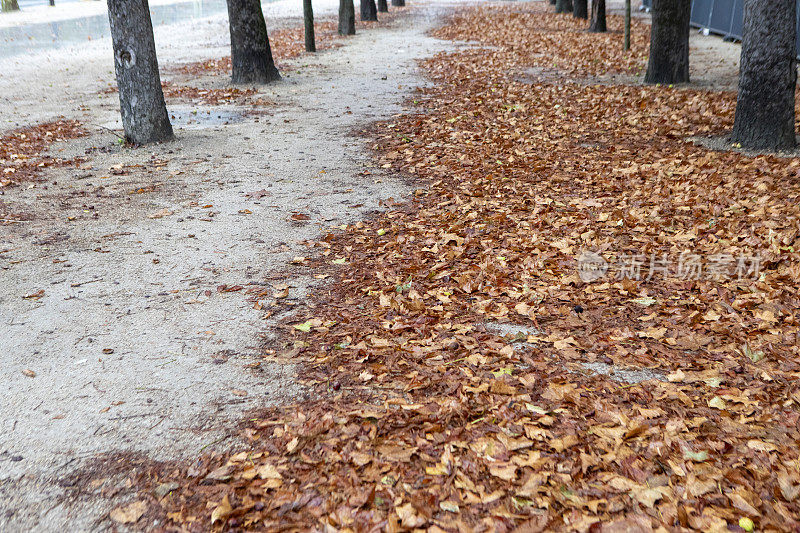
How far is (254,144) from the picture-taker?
9891 millimetres

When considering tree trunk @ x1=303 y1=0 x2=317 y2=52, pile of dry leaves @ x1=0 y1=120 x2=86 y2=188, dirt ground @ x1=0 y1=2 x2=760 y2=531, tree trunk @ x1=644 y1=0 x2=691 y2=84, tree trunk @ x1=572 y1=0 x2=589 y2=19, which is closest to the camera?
dirt ground @ x1=0 y1=2 x2=760 y2=531

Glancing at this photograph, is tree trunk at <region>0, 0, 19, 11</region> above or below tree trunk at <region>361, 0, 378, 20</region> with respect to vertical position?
above

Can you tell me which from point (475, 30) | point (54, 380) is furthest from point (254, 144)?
point (475, 30)

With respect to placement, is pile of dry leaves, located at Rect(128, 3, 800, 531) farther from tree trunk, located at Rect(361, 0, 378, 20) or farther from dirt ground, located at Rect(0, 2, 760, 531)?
tree trunk, located at Rect(361, 0, 378, 20)

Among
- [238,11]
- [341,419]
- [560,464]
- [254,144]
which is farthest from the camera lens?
[238,11]

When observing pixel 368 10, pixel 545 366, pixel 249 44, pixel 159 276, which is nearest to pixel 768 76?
pixel 545 366

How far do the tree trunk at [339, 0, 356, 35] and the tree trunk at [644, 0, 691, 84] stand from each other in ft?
45.0

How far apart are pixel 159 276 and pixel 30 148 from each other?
5656mm

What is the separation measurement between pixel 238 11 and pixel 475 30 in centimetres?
1355

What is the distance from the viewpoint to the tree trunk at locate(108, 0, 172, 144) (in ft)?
30.2

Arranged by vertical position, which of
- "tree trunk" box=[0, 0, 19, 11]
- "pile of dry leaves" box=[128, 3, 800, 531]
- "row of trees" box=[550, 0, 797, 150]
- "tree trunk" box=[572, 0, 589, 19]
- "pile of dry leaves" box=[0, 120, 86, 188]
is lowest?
"pile of dry leaves" box=[128, 3, 800, 531]

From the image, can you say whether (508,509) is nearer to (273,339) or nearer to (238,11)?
(273,339)

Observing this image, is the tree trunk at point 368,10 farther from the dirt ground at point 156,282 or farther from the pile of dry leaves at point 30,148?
the pile of dry leaves at point 30,148

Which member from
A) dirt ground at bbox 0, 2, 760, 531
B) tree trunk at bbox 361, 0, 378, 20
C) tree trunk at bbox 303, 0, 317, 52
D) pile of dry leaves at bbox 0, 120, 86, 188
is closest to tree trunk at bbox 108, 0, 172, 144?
dirt ground at bbox 0, 2, 760, 531
